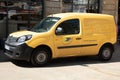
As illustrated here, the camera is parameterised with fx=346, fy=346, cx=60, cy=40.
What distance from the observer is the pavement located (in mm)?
9508

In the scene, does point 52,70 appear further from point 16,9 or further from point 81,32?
point 16,9

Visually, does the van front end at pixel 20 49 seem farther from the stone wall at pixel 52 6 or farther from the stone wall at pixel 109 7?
the stone wall at pixel 109 7

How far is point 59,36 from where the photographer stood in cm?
1135

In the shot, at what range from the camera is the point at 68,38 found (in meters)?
11.5

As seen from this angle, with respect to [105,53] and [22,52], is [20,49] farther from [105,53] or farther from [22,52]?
[105,53]

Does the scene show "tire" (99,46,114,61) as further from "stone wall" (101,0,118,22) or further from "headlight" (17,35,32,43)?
"stone wall" (101,0,118,22)

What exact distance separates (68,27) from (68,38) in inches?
16.0

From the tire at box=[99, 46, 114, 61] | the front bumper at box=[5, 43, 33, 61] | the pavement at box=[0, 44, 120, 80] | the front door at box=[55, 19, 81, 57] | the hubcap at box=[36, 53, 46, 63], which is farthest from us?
the tire at box=[99, 46, 114, 61]

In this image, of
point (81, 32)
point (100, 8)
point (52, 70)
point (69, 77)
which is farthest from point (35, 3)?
point (69, 77)

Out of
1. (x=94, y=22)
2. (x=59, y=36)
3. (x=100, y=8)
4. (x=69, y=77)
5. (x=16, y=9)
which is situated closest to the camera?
(x=69, y=77)

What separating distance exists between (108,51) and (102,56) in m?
0.33

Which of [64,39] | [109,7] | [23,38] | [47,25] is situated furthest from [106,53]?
[109,7]

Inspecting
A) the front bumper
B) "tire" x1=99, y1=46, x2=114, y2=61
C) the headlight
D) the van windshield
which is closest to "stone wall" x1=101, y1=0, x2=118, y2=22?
"tire" x1=99, y1=46, x2=114, y2=61

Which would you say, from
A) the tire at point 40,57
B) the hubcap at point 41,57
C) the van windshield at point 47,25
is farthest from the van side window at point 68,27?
the hubcap at point 41,57
